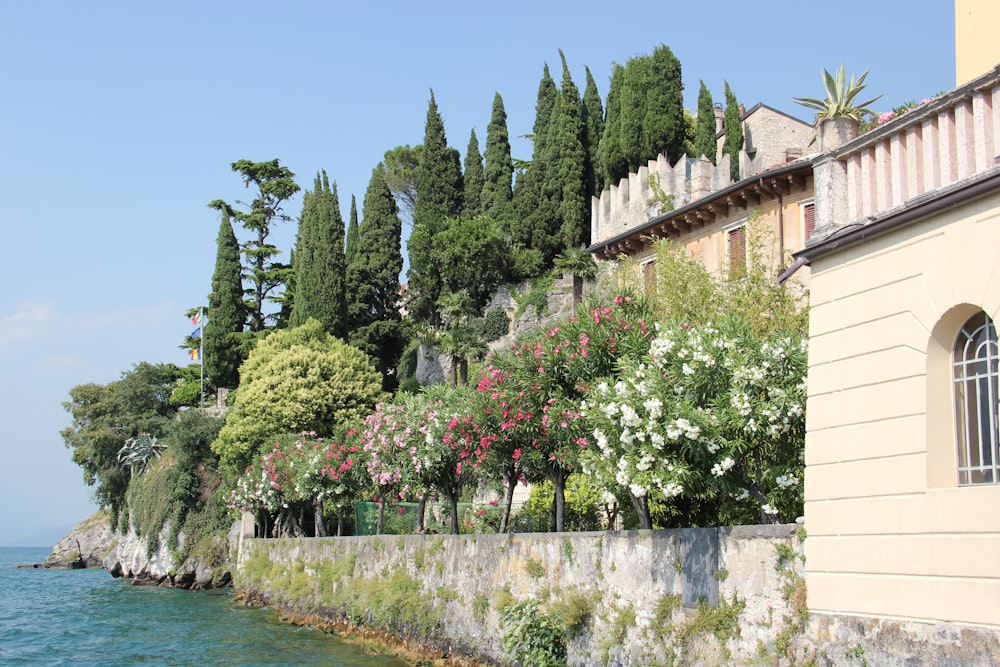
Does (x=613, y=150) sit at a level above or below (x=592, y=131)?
below

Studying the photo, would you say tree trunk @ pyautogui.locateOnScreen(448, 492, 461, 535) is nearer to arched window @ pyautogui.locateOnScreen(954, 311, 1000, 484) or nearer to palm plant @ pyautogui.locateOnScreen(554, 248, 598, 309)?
arched window @ pyautogui.locateOnScreen(954, 311, 1000, 484)

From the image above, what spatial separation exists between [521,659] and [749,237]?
38.1 ft

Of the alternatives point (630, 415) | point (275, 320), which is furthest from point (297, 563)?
point (275, 320)

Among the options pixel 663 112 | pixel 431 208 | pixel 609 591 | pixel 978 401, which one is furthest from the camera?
pixel 431 208

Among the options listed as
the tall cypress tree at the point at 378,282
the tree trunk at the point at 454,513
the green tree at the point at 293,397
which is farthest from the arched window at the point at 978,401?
the tall cypress tree at the point at 378,282

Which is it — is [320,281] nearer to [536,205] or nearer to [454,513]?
[536,205]

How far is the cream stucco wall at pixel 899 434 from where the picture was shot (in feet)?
27.7

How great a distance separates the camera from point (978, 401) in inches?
341

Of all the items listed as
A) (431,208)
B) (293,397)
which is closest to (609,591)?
(293,397)

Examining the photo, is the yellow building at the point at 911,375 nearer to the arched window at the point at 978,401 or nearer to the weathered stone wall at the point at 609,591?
the arched window at the point at 978,401

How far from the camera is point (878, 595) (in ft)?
30.1

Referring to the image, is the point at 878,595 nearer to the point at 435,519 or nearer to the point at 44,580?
the point at 435,519

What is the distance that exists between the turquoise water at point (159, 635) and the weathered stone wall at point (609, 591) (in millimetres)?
1500

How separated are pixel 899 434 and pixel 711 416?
345 cm
